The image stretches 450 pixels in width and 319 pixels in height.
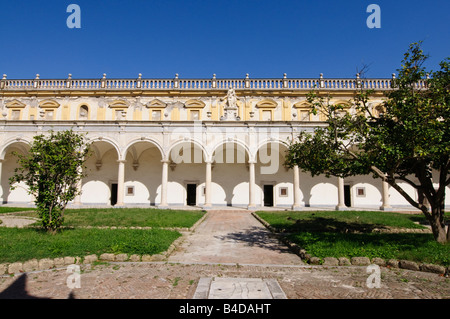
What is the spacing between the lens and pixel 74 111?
2808 cm

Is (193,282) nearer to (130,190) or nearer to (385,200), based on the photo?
(385,200)

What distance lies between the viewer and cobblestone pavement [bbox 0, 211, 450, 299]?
4879mm

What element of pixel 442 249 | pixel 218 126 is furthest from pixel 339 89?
pixel 442 249

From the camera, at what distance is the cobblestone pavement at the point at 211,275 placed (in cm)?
488

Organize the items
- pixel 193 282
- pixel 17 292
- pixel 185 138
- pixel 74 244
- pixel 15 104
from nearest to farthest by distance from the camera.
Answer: pixel 17 292 → pixel 193 282 → pixel 74 244 → pixel 185 138 → pixel 15 104

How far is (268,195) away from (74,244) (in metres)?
20.0

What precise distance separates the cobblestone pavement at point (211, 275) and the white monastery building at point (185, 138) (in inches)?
580

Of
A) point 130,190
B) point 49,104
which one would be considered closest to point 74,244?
point 130,190

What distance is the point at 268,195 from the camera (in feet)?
85.8

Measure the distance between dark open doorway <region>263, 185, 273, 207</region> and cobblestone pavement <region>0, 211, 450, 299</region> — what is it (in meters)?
18.0

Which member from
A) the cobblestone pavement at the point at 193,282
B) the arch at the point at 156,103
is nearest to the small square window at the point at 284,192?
the arch at the point at 156,103

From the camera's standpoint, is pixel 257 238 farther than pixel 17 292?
Yes

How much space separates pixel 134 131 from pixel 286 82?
1531 cm
